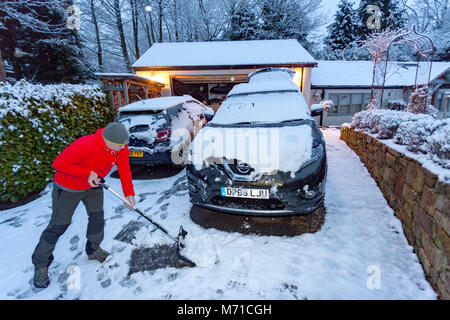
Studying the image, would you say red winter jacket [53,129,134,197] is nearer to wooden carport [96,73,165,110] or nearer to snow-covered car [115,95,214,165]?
snow-covered car [115,95,214,165]

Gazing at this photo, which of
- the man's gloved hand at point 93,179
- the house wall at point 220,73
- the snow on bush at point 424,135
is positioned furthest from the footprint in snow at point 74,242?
the house wall at point 220,73

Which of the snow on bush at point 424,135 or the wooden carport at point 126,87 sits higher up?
the wooden carport at point 126,87

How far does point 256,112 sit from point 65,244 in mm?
3248

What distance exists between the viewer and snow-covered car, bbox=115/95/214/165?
4.57 m

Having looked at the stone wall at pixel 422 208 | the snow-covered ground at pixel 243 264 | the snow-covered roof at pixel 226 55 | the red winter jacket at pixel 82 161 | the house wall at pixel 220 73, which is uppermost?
the snow-covered roof at pixel 226 55

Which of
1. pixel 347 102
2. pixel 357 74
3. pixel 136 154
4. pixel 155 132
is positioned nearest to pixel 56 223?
pixel 136 154

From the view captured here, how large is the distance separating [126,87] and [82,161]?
7.16 metres

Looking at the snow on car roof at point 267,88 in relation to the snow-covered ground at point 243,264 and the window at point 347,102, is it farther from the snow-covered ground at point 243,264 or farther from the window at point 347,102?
the window at point 347,102

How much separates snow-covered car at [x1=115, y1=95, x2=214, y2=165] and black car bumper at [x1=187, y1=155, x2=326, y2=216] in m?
2.09

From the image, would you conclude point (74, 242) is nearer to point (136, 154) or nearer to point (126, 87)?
point (136, 154)

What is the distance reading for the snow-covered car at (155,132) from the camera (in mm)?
4566

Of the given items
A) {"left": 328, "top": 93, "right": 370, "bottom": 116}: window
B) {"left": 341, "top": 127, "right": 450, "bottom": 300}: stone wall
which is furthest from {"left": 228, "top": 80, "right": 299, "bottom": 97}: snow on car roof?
{"left": 328, "top": 93, "right": 370, "bottom": 116}: window

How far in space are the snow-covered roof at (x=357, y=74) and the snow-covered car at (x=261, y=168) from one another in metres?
13.6
